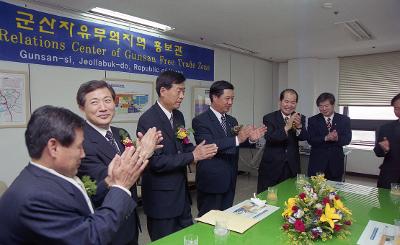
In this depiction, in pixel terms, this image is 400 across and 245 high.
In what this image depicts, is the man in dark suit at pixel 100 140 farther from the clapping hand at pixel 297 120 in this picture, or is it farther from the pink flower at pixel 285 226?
the clapping hand at pixel 297 120

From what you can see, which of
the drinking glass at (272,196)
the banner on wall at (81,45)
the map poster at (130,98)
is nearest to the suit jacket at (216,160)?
the drinking glass at (272,196)

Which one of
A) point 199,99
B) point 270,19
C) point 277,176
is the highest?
point 270,19

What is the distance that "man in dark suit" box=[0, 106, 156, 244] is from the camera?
93 centimetres

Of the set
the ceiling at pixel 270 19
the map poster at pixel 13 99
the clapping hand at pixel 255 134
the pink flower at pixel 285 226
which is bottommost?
the pink flower at pixel 285 226

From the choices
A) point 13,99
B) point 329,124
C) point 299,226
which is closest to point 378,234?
point 299,226

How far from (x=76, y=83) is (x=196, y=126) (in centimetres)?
180

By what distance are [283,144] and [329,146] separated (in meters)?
0.59

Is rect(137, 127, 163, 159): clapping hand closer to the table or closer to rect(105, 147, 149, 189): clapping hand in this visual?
rect(105, 147, 149, 189): clapping hand

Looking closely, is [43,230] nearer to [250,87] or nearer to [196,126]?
[196,126]

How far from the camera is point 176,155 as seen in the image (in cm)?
200

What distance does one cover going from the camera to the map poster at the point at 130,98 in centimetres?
400

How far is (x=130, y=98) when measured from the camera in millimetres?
4180

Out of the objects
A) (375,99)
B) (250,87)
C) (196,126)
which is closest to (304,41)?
(250,87)

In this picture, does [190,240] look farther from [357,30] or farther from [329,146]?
[357,30]
